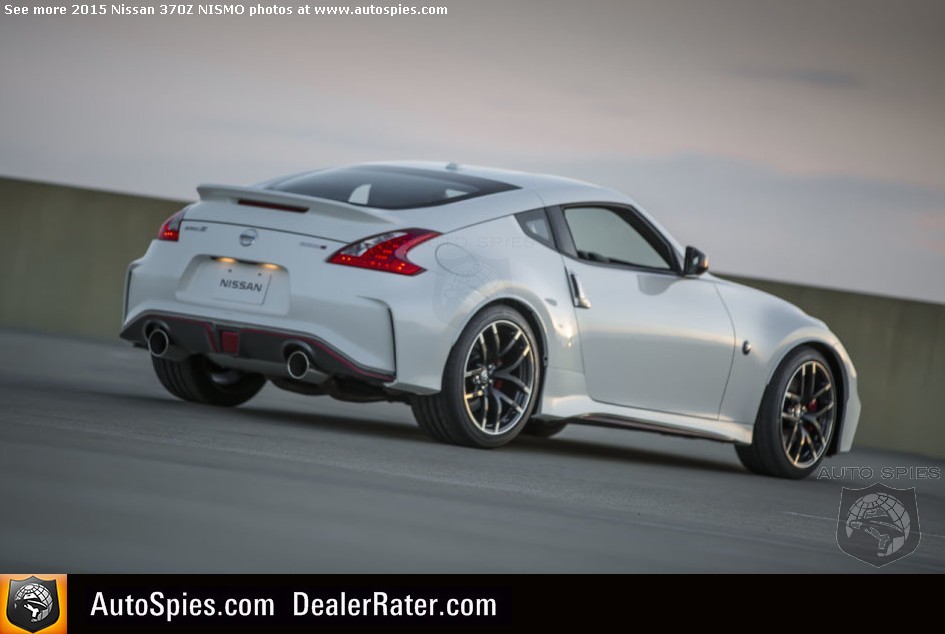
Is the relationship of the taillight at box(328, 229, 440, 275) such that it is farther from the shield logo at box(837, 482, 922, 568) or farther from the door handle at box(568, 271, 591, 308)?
the shield logo at box(837, 482, 922, 568)

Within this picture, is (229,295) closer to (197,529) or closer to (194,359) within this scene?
(194,359)

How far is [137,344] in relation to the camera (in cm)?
894

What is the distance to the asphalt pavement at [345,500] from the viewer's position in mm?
5191

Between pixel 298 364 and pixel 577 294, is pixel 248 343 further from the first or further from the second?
pixel 577 294

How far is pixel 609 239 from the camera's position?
31.4ft

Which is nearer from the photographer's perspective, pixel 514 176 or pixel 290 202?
pixel 290 202

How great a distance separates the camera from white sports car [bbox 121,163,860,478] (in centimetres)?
830

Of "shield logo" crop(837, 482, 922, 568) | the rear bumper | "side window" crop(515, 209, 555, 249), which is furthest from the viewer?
"side window" crop(515, 209, 555, 249)

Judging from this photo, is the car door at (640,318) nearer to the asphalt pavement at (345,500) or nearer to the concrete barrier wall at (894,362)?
the asphalt pavement at (345,500)

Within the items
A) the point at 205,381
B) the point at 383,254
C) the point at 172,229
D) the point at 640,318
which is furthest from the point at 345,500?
the point at 205,381

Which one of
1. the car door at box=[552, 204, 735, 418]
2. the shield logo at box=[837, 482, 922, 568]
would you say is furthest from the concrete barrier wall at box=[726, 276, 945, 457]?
the car door at box=[552, 204, 735, 418]

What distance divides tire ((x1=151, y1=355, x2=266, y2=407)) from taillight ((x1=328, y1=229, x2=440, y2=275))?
5.36 feet
